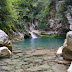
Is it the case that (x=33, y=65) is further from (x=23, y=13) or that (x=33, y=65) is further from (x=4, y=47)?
(x=23, y=13)

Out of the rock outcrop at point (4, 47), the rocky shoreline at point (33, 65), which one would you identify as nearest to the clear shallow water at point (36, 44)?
the rock outcrop at point (4, 47)

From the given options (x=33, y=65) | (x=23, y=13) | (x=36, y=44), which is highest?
(x=23, y=13)

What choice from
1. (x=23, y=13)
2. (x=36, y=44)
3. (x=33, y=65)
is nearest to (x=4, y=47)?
(x=33, y=65)

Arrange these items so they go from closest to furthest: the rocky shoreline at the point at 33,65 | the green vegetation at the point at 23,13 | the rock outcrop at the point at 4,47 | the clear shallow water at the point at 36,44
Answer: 1. the rocky shoreline at the point at 33,65
2. the rock outcrop at the point at 4,47
3. the clear shallow water at the point at 36,44
4. the green vegetation at the point at 23,13

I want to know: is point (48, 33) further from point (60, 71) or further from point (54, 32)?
point (60, 71)

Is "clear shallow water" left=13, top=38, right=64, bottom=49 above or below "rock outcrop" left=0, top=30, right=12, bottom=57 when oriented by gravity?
below

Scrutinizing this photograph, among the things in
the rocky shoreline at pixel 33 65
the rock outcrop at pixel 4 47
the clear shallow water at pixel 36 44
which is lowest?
the clear shallow water at pixel 36 44

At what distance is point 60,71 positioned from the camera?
13.0 feet

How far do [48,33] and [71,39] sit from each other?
23.4 m

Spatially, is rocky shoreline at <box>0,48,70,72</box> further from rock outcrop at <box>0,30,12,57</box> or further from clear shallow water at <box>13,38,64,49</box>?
clear shallow water at <box>13,38,64,49</box>

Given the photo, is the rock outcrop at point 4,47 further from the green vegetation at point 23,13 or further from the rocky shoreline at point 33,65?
the green vegetation at point 23,13

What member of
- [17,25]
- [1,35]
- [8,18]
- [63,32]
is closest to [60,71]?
[1,35]

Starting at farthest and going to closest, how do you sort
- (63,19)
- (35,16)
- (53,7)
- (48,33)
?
(35,16), (48,33), (53,7), (63,19)

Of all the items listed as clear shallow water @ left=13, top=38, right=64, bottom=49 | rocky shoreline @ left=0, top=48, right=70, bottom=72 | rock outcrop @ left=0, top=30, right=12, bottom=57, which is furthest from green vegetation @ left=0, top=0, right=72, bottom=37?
rocky shoreline @ left=0, top=48, right=70, bottom=72
